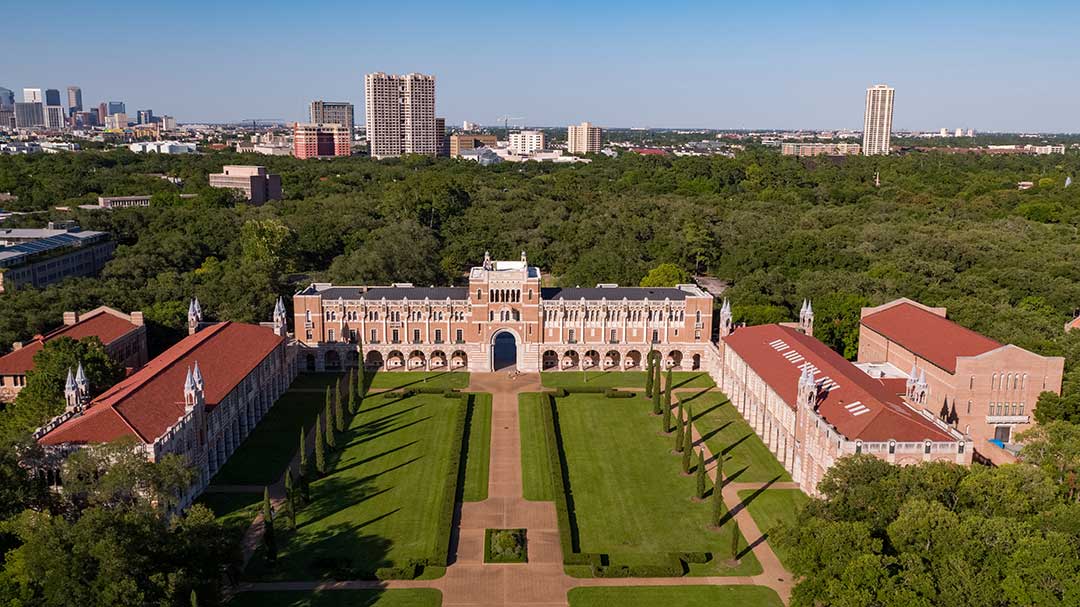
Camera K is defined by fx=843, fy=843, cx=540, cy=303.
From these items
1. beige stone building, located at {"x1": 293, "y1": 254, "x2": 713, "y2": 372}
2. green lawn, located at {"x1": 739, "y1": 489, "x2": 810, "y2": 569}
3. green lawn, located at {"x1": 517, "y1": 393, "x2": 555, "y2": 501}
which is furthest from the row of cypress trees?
green lawn, located at {"x1": 739, "y1": 489, "x2": 810, "y2": 569}

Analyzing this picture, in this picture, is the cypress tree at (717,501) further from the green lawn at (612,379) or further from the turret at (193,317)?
the turret at (193,317)

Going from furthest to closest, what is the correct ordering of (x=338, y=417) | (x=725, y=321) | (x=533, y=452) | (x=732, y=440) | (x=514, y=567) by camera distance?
(x=725, y=321), (x=338, y=417), (x=732, y=440), (x=533, y=452), (x=514, y=567)

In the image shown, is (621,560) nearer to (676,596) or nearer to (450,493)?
(676,596)

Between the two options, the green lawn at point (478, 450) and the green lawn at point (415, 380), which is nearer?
the green lawn at point (478, 450)

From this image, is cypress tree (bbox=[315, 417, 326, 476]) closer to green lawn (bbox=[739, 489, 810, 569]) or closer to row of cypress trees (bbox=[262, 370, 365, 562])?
row of cypress trees (bbox=[262, 370, 365, 562])

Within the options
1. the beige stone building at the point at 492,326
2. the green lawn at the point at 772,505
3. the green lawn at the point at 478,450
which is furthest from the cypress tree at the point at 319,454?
the green lawn at the point at 772,505

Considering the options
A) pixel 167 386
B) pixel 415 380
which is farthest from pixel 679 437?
pixel 167 386

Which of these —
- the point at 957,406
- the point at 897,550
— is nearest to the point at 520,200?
the point at 957,406
